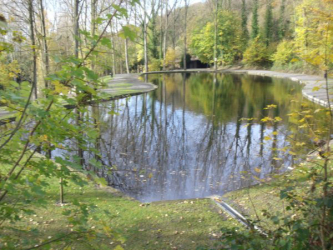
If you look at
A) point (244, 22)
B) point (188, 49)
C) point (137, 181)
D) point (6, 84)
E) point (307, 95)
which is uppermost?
point (244, 22)

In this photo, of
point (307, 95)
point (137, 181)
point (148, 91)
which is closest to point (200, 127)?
point (137, 181)

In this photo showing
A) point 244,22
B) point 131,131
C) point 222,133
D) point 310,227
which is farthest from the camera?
point 244,22

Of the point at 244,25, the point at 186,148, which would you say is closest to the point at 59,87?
the point at 186,148

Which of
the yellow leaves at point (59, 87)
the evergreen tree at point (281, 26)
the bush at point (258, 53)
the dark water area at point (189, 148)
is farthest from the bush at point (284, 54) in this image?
the yellow leaves at point (59, 87)

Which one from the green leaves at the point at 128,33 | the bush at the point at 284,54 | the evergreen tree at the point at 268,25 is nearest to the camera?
the green leaves at the point at 128,33

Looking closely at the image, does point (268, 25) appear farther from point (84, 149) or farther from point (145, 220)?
point (84, 149)

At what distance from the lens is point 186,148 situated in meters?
9.93

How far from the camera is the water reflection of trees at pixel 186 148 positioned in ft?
23.2

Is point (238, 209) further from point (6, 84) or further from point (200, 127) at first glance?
point (200, 127)

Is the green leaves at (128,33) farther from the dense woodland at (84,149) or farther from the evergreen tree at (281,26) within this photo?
the evergreen tree at (281,26)

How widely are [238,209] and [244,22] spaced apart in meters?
50.3

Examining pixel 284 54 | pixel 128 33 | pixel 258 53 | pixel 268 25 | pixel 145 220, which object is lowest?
pixel 145 220

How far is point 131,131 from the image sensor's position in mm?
12344

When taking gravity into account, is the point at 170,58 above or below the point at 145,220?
above
